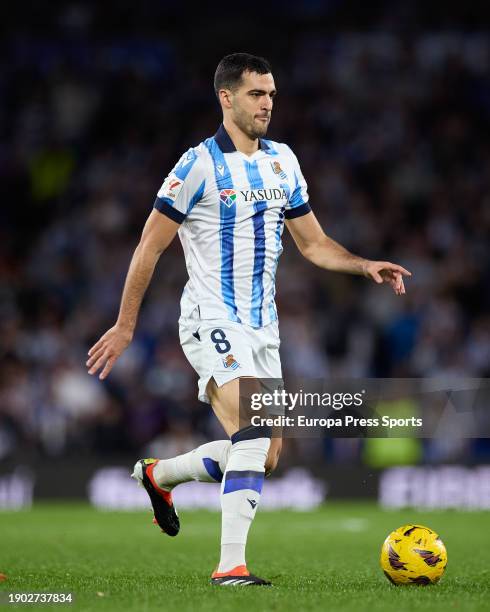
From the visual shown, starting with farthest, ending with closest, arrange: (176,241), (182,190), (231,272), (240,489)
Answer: (176,241) < (231,272) < (182,190) < (240,489)

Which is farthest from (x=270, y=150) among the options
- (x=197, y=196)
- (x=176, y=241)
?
(x=176, y=241)

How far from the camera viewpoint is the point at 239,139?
656 cm

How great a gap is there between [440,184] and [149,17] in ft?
21.5

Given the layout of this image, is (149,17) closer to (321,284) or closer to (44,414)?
(321,284)

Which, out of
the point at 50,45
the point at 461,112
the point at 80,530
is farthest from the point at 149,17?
the point at 80,530

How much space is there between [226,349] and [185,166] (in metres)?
0.97

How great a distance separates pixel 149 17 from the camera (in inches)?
823

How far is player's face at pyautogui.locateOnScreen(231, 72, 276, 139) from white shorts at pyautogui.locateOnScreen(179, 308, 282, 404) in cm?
102

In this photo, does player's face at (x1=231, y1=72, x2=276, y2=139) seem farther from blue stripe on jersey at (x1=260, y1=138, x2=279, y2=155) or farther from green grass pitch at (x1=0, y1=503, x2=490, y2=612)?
green grass pitch at (x1=0, y1=503, x2=490, y2=612)

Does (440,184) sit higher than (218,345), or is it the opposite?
(440,184)

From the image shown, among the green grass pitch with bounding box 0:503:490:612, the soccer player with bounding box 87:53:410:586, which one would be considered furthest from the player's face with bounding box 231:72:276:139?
the green grass pitch with bounding box 0:503:490:612

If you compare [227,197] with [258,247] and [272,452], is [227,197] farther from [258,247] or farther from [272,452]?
[272,452]

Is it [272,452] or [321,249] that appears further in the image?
[321,249]

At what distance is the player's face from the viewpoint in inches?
253
